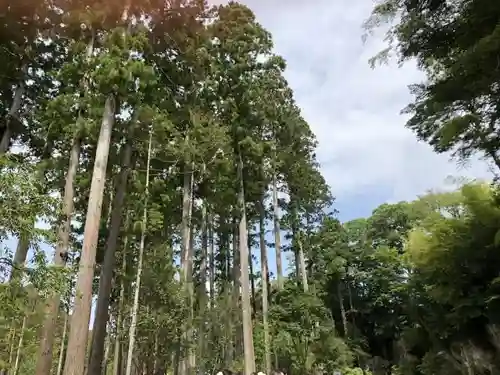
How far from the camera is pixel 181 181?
46.4 ft

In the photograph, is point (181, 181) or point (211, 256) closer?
point (181, 181)

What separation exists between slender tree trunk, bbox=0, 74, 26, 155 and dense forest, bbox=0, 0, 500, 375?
1.4 inches

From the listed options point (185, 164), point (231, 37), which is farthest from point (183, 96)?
point (231, 37)

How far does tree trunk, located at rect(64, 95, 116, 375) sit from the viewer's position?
7.00 metres

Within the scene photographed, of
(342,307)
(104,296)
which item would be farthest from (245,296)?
(342,307)

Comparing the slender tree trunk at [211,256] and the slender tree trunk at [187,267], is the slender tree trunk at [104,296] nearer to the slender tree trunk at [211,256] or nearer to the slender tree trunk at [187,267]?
the slender tree trunk at [187,267]

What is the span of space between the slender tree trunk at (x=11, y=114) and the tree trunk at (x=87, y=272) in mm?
3376

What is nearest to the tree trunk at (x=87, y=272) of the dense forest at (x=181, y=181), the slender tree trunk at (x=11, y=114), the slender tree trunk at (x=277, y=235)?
the dense forest at (x=181, y=181)

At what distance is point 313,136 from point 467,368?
12.8 meters

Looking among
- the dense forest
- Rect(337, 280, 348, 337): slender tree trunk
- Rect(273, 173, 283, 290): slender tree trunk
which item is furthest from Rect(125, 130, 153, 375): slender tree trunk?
Rect(337, 280, 348, 337): slender tree trunk

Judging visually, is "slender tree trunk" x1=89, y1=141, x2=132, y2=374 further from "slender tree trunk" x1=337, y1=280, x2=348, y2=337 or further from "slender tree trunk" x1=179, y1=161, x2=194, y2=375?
"slender tree trunk" x1=337, y1=280, x2=348, y2=337

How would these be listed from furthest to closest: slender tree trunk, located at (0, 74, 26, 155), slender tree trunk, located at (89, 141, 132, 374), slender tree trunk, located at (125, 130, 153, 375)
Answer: slender tree trunk, located at (0, 74, 26, 155), slender tree trunk, located at (89, 141, 132, 374), slender tree trunk, located at (125, 130, 153, 375)

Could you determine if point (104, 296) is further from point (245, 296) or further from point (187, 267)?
point (245, 296)

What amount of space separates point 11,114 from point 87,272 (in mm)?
5881
